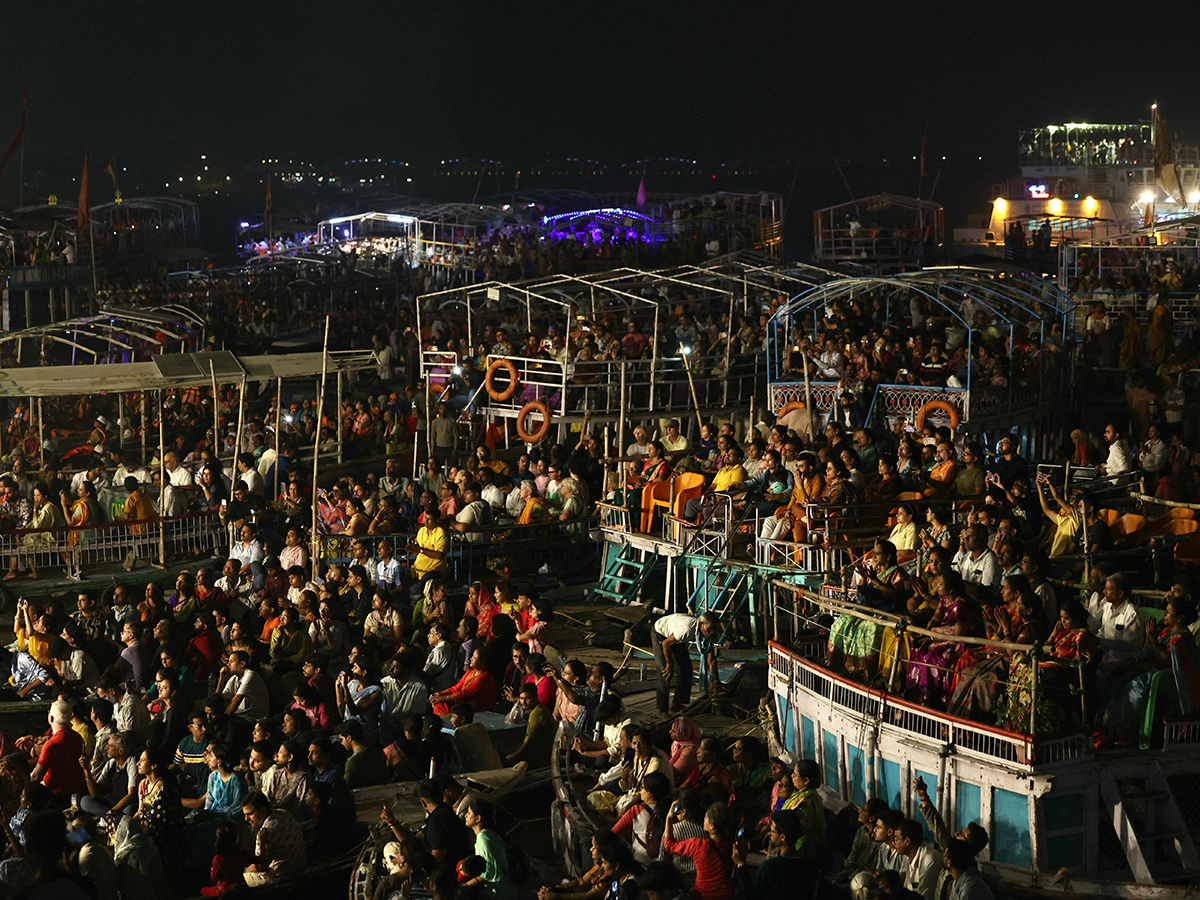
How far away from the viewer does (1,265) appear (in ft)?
120

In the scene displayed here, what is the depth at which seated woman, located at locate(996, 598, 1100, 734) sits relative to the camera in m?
9.90

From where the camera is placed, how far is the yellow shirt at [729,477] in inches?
651

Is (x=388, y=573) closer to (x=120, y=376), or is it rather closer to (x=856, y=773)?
(x=120, y=376)

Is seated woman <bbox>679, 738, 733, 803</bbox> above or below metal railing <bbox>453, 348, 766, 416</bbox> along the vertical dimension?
below

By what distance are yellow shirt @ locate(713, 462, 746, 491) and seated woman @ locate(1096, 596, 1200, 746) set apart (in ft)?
21.6

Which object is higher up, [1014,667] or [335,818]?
[1014,667]

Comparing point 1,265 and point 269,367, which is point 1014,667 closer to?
point 269,367

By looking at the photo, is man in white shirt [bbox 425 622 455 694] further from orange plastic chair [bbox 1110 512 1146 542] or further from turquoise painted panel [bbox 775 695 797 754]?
orange plastic chair [bbox 1110 512 1146 542]

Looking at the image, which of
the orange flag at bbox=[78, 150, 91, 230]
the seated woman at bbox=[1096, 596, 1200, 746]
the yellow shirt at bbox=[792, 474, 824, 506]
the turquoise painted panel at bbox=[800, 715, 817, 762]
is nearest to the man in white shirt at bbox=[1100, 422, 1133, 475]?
the yellow shirt at bbox=[792, 474, 824, 506]

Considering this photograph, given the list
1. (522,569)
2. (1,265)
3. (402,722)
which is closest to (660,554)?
(522,569)

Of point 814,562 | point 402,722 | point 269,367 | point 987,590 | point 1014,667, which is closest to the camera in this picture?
point 1014,667

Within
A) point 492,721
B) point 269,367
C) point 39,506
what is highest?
point 269,367

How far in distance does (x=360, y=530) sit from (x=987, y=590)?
8.56 m

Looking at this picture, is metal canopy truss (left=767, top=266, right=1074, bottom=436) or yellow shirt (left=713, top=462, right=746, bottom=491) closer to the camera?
yellow shirt (left=713, top=462, right=746, bottom=491)
